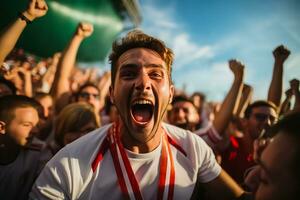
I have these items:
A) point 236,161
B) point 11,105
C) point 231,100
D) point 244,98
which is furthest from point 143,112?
point 244,98

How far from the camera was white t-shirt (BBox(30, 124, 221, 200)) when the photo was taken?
1.59 metres

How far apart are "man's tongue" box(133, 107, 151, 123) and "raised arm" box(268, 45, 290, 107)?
2.37 meters

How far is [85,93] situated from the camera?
4211mm

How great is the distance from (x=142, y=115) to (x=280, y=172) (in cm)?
109

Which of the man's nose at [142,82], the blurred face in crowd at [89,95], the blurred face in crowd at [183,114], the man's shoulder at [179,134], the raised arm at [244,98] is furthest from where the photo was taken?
the raised arm at [244,98]

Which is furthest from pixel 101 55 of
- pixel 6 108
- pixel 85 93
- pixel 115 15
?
pixel 6 108

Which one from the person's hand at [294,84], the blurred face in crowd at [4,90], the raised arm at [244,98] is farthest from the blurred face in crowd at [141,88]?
the raised arm at [244,98]

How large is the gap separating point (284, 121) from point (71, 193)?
132 centimetres

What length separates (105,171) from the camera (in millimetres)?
1738

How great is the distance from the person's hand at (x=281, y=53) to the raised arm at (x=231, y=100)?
0.66 metres

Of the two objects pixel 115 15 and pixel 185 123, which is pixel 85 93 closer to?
pixel 185 123

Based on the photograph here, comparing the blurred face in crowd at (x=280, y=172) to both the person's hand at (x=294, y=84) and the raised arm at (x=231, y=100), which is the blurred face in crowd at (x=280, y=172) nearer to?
the raised arm at (x=231, y=100)

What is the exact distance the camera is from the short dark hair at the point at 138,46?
203 cm

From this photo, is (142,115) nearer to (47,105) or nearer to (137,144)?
(137,144)
